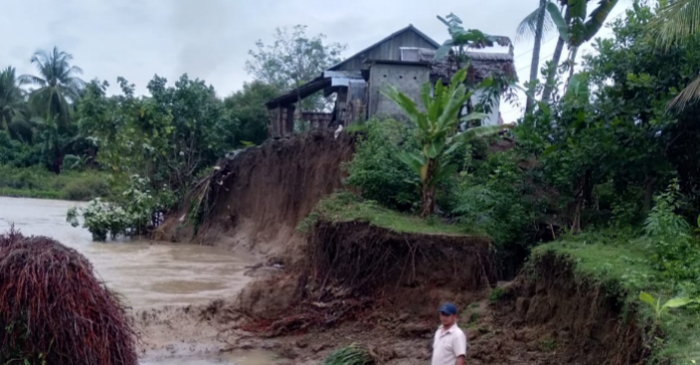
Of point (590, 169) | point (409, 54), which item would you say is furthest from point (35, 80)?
point (590, 169)

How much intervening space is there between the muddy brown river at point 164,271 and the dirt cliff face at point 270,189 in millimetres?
1225

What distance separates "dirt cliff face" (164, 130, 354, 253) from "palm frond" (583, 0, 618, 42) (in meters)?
6.68

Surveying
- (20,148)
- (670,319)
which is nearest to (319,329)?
(670,319)

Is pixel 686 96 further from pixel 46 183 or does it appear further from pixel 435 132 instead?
pixel 46 183

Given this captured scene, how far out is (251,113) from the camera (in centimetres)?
3797

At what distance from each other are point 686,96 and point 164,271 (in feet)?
48.5

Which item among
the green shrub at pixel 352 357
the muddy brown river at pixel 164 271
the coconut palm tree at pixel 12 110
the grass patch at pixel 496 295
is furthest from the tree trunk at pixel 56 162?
the green shrub at pixel 352 357

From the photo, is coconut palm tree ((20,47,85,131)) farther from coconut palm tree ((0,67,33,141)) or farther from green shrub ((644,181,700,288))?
green shrub ((644,181,700,288))

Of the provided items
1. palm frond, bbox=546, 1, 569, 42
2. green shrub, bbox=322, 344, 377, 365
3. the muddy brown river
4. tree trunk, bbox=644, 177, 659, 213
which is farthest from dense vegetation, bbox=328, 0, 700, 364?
palm frond, bbox=546, 1, 569, 42

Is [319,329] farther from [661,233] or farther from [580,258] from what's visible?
[661,233]

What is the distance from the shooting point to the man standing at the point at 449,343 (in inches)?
270

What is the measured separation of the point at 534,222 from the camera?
1352 cm

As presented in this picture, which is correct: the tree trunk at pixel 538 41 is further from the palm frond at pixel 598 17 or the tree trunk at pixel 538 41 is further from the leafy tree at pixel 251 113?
the leafy tree at pixel 251 113

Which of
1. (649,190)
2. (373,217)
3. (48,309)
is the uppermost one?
(649,190)
